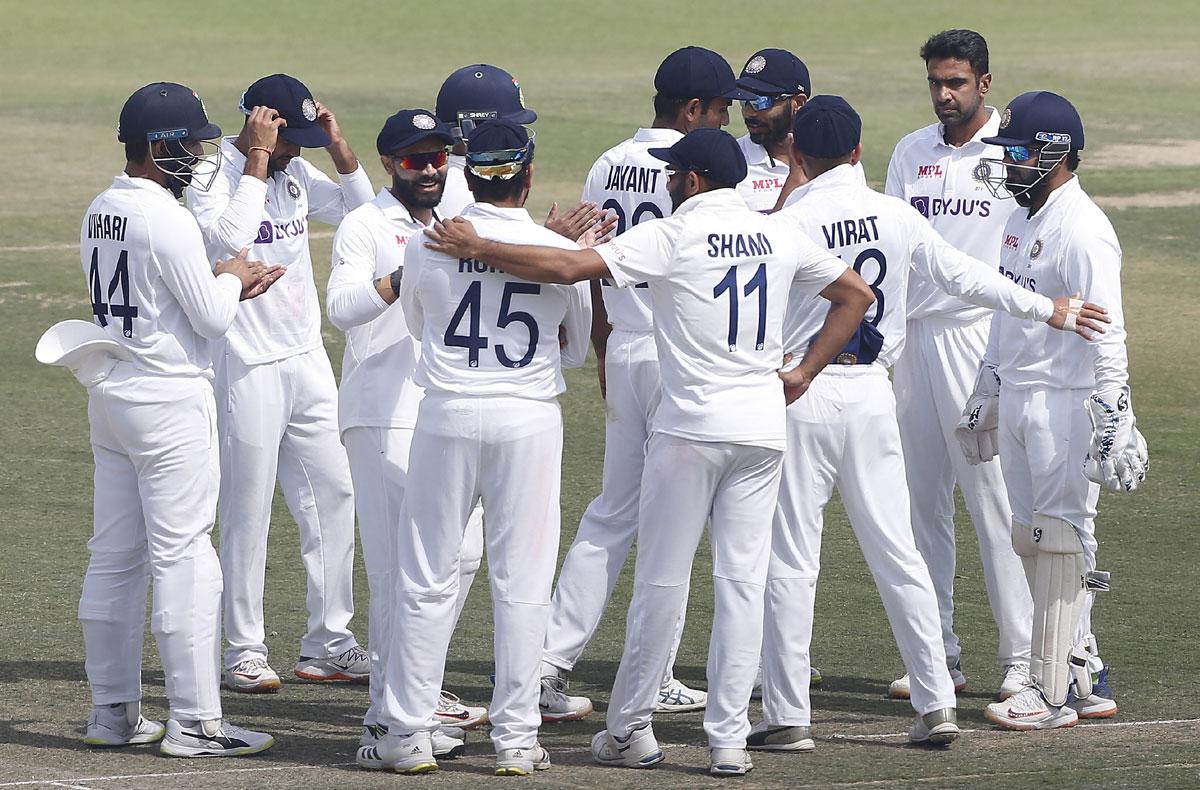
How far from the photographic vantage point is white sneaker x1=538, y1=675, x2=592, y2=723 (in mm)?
6992

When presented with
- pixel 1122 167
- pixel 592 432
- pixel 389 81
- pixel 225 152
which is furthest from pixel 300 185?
pixel 389 81

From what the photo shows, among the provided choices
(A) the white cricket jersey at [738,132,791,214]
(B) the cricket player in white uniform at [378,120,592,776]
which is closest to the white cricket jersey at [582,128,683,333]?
(A) the white cricket jersey at [738,132,791,214]

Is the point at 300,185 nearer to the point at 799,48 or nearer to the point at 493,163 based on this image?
the point at 493,163

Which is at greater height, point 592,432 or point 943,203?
point 943,203

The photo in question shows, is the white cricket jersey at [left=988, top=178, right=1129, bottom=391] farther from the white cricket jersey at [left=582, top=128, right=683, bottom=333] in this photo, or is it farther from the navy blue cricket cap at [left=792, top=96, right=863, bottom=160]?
the white cricket jersey at [left=582, top=128, right=683, bottom=333]

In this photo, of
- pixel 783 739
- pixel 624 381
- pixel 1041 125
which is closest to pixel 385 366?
pixel 624 381

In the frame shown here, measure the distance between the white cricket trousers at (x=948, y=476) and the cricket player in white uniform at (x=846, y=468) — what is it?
971mm

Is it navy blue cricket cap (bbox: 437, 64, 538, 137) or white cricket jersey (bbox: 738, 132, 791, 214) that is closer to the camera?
navy blue cricket cap (bbox: 437, 64, 538, 137)

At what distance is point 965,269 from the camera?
21.6 ft

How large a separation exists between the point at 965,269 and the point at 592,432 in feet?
18.9

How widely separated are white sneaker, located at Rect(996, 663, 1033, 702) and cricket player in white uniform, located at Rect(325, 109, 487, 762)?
199 centimetres

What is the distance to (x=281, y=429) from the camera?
7.61 metres

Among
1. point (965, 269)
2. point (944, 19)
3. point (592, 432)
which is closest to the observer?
point (965, 269)

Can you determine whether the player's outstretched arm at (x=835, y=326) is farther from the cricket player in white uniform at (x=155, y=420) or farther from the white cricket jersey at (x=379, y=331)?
the cricket player in white uniform at (x=155, y=420)
